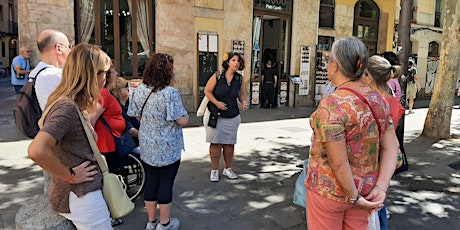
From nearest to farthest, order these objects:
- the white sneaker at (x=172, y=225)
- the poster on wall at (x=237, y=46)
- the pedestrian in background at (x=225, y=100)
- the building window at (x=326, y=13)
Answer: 1. the white sneaker at (x=172, y=225)
2. the pedestrian in background at (x=225, y=100)
3. the poster on wall at (x=237, y=46)
4. the building window at (x=326, y=13)

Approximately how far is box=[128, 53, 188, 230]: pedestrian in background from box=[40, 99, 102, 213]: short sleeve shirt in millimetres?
1282

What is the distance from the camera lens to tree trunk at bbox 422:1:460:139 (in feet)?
26.0

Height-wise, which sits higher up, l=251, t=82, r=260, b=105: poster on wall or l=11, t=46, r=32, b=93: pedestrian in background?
l=11, t=46, r=32, b=93: pedestrian in background

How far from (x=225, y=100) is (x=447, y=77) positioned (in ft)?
18.8

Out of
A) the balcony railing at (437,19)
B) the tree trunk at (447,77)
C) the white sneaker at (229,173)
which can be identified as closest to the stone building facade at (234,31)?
the balcony railing at (437,19)

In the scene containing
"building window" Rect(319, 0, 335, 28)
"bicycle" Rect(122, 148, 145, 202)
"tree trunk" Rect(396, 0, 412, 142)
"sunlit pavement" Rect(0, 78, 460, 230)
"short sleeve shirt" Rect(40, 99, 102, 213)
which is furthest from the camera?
"building window" Rect(319, 0, 335, 28)

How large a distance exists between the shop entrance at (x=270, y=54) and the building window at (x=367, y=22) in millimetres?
3802

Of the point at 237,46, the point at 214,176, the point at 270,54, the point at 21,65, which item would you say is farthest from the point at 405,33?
the point at 270,54

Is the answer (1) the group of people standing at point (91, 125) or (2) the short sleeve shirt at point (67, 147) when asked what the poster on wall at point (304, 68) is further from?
(2) the short sleeve shirt at point (67, 147)

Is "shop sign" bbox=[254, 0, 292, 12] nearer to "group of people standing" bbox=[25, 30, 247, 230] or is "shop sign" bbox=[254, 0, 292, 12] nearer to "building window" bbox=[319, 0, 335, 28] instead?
"building window" bbox=[319, 0, 335, 28]

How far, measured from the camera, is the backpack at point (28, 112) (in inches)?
104

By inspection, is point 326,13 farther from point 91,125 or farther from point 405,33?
point 91,125

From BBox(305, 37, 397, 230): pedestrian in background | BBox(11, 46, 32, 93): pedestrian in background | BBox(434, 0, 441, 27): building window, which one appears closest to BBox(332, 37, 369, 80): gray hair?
BBox(305, 37, 397, 230): pedestrian in background

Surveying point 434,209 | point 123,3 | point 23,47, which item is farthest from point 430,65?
point 23,47
